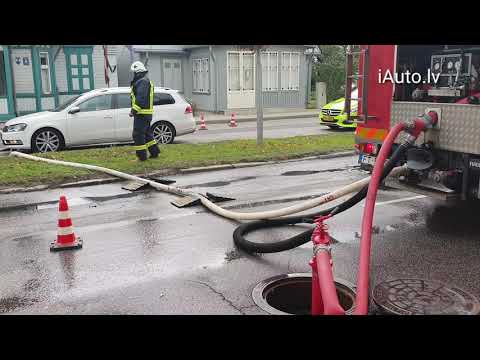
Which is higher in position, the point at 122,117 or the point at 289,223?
the point at 122,117

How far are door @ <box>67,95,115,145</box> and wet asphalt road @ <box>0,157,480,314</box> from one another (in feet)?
15.0

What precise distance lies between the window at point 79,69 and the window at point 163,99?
873cm

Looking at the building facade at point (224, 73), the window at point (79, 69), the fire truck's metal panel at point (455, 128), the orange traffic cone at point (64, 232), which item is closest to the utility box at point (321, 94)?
the building facade at point (224, 73)

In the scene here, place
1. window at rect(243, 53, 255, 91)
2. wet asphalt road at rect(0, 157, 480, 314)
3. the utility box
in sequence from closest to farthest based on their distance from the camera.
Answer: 1. wet asphalt road at rect(0, 157, 480, 314)
2. window at rect(243, 53, 255, 91)
3. the utility box

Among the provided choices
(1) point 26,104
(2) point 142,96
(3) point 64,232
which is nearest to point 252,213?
(3) point 64,232

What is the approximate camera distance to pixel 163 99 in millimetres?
13914

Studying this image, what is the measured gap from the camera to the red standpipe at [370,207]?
3975mm

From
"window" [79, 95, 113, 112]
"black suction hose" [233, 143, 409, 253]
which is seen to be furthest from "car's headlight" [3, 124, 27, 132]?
"black suction hose" [233, 143, 409, 253]

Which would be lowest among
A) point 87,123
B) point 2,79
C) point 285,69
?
point 87,123

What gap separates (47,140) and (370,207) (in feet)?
32.5

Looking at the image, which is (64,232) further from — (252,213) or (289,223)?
(289,223)

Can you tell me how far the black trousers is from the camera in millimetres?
10547

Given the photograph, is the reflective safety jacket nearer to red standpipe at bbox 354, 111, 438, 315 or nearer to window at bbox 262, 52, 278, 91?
red standpipe at bbox 354, 111, 438, 315
